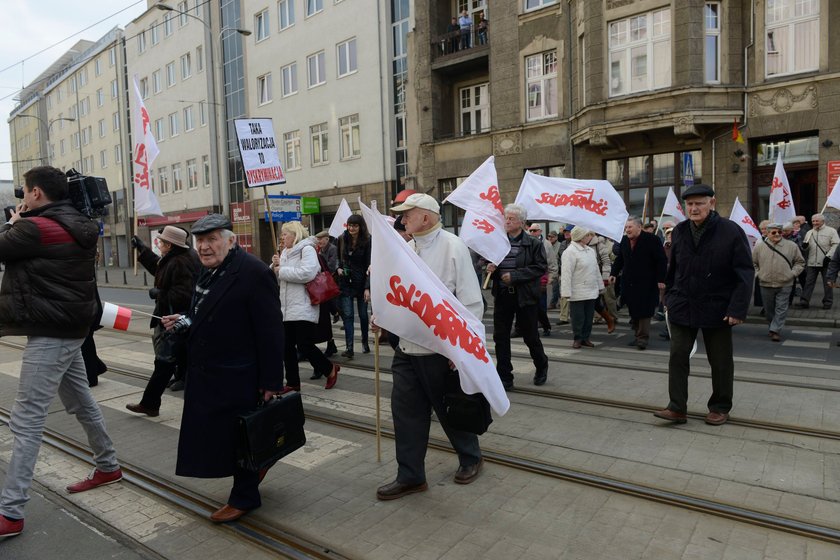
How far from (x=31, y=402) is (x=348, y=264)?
210 inches

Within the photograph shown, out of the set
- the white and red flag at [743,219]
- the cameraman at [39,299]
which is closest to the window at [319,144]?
the white and red flag at [743,219]

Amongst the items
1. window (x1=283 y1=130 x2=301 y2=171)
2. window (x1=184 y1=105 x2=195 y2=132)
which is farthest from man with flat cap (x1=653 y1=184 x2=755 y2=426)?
window (x1=184 y1=105 x2=195 y2=132)

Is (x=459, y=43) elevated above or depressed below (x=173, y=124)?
below

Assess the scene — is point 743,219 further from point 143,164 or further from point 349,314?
point 143,164

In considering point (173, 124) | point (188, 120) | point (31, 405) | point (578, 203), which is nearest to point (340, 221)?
point (578, 203)

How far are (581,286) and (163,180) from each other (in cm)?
3984

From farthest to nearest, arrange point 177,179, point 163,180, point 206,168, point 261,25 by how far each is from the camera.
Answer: point 163,180, point 177,179, point 206,168, point 261,25

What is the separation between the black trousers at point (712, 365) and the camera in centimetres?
526

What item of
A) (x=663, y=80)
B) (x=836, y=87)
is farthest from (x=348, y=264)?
(x=836, y=87)

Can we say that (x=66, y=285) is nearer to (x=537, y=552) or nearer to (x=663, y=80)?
(x=537, y=552)

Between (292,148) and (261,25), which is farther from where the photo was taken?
(261,25)

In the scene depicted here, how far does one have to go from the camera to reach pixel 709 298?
5230 mm

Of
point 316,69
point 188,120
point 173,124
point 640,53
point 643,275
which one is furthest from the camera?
point 173,124

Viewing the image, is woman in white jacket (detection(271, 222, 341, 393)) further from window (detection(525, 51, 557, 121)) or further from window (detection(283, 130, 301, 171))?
window (detection(283, 130, 301, 171))
